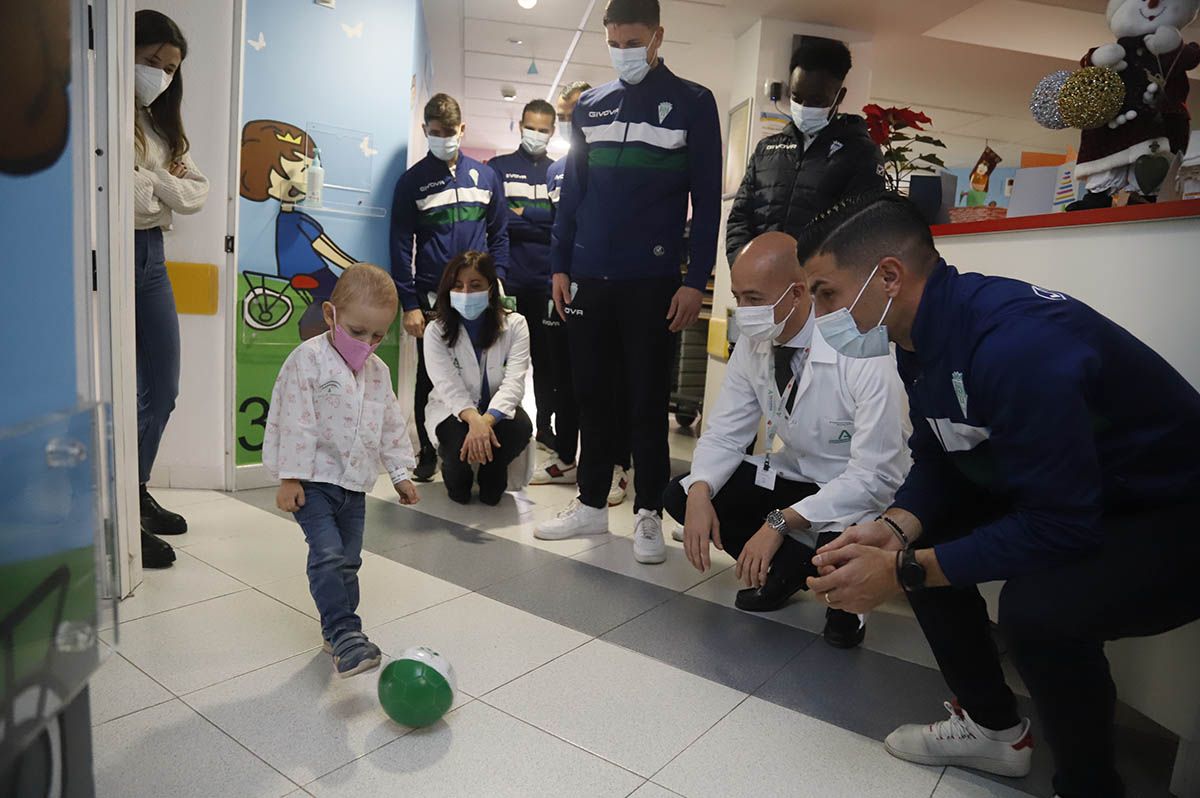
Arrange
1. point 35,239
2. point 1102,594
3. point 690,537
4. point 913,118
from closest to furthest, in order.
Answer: point 35,239, point 1102,594, point 690,537, point 913,118

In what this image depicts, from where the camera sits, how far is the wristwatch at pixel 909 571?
1181 mm

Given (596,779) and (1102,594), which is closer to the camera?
(1102,594)

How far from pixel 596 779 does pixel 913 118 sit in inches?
102

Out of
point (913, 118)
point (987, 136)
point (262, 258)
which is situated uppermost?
point (987, 136)

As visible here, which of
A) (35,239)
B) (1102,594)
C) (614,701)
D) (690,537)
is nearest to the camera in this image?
(35,239)

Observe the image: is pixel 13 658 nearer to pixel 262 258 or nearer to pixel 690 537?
pixel 690 537

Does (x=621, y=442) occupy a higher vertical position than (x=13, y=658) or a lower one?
lower

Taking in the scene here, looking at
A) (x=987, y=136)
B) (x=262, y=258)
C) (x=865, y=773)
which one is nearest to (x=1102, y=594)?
(x=865, y=773)

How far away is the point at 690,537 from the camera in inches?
73.0

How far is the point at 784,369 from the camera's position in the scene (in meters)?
2.01

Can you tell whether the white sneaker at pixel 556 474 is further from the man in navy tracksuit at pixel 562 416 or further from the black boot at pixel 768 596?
the black boot at pixel 768 596

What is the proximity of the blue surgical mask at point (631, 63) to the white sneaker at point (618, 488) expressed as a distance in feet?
5.04

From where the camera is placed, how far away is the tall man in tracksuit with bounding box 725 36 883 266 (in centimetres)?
251

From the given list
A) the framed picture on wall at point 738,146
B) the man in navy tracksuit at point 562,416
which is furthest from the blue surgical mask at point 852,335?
the framed picture on wall at point 738,146
